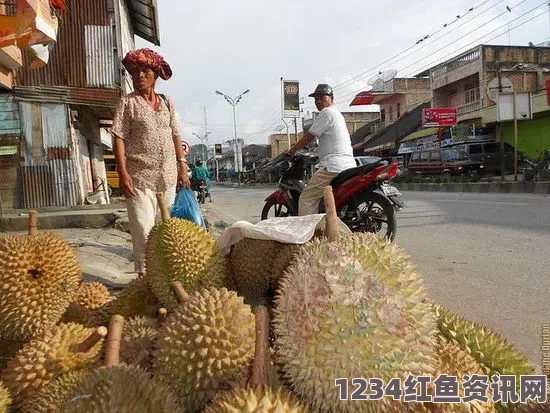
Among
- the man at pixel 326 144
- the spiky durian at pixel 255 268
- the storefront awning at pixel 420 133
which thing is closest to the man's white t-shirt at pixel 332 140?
the man at pixel 326 144

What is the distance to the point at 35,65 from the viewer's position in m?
5.18

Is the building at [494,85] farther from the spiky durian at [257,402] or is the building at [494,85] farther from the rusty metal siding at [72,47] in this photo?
the spiky durian at [257,402]

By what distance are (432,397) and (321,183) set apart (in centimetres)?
407

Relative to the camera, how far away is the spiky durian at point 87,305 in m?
1.79

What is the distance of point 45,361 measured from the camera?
1378 mm

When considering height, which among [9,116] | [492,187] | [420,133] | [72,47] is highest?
[72,47]

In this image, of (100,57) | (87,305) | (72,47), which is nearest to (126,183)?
(87,305)

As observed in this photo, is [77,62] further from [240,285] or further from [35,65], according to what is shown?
[240,285]

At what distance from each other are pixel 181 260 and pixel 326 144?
3.49 metres

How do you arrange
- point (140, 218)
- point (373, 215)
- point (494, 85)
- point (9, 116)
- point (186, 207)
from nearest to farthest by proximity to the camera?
point (140, 218)
point (186, 207)
point (373, 215)
point (9, 116)
point (494, 85)

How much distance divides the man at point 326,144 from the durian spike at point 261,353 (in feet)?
12.0

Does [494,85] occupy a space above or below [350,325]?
above

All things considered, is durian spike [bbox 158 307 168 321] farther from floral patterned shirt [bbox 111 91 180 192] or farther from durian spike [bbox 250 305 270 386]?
floral patterned shirt [bbox 111 91 180 192]

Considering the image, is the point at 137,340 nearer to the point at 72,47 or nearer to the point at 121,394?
the point at 121,394
